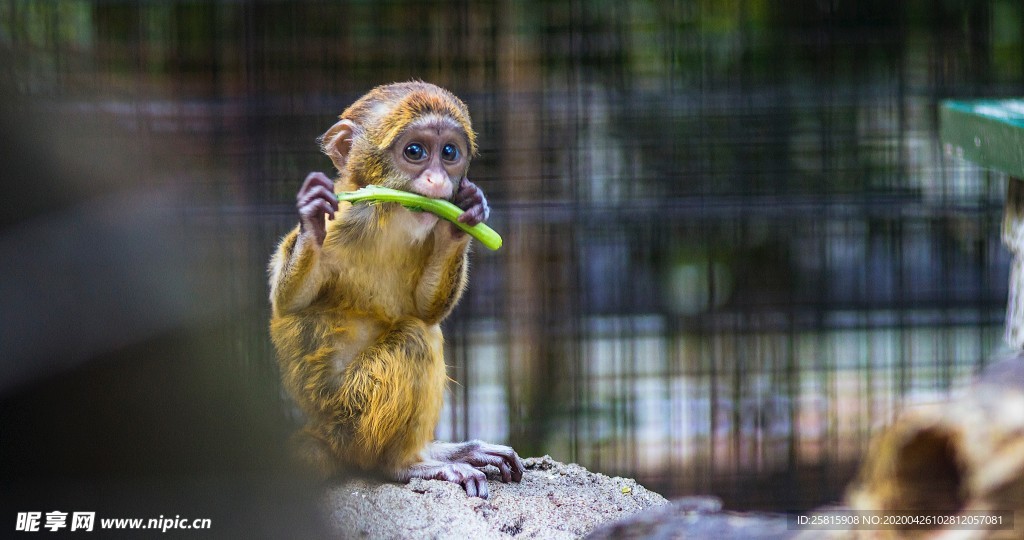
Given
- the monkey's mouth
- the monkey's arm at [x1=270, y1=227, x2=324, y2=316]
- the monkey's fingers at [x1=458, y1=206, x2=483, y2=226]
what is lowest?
the monkey's arm at [x1=270, y1=227, x2=324, y2=316]

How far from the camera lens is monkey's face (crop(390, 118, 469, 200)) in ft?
7.41

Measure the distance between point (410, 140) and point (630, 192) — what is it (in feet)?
7.11

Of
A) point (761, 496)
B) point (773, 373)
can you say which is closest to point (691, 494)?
point (761, 496)

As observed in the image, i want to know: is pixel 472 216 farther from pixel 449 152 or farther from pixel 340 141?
pixel 340 141

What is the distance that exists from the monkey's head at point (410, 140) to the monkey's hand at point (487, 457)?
602 mm

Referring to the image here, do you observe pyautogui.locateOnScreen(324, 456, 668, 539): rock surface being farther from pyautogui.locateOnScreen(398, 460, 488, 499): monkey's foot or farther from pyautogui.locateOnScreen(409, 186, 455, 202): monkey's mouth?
pyautogui.locateOnScreen(409, 186, 455, 202): monkey's mouth

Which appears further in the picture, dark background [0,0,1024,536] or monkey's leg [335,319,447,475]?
dark background [0,0,1024,536]

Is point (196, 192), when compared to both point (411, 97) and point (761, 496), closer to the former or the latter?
point (411, 97)

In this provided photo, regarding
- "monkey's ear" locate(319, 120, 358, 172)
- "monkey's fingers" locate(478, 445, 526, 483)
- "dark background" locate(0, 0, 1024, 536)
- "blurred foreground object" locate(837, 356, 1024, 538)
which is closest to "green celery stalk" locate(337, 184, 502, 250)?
"monkey's ear" locate(319, 120, 358, 172)

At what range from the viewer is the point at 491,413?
4.30 meters

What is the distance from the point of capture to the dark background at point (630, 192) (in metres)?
4.01

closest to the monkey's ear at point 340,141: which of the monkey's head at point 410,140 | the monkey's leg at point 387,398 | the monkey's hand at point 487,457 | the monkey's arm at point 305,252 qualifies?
the monkey's head at point 410,140

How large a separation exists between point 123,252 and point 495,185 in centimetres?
145

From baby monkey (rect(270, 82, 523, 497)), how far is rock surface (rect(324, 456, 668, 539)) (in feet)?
0.24
